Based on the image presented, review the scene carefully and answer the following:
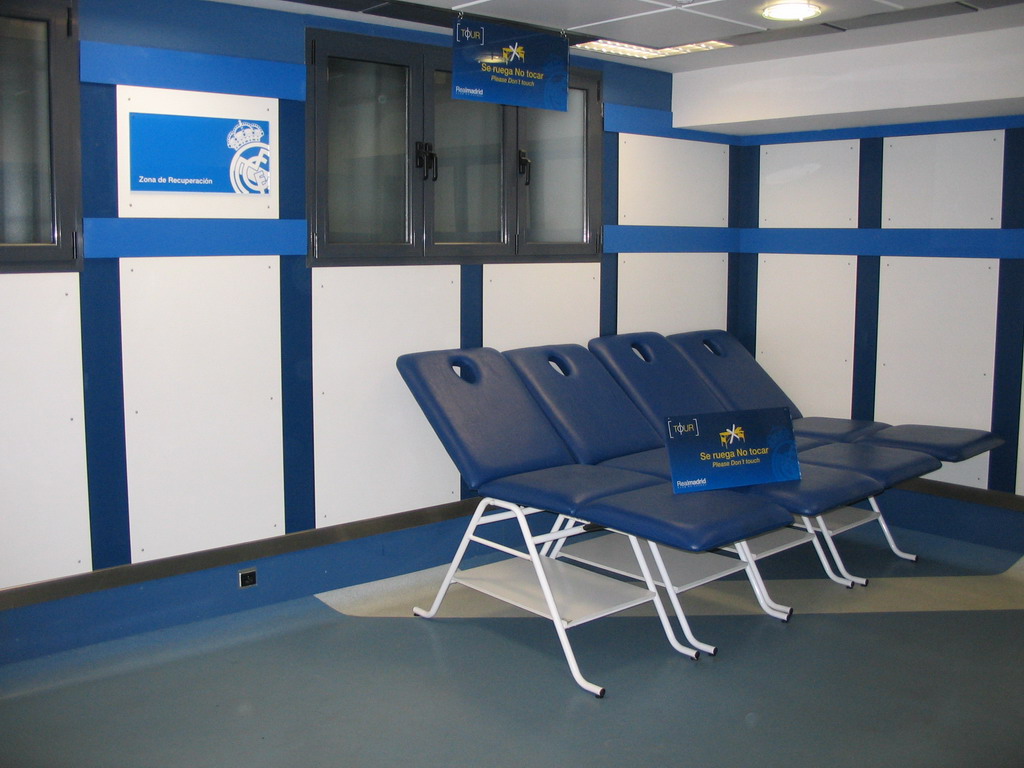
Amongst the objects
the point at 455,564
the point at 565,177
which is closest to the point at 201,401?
the point at 455,564

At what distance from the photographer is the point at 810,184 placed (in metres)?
6.23

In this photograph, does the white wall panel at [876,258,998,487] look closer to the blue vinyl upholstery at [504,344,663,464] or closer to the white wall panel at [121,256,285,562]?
the blue vinyl upholstery at [504,344,663,464]

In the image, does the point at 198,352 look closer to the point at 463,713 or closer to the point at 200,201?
the point at 200,201

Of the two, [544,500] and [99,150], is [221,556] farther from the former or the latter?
[99,150]

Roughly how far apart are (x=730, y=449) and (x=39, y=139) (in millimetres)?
2988

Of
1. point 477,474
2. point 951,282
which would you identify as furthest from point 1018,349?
Result: point 477,474

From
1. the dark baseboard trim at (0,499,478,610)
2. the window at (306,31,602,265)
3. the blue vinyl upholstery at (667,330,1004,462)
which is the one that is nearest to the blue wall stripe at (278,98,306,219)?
the window at (306,31,602,265)

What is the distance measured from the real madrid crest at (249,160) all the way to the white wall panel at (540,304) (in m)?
1.27

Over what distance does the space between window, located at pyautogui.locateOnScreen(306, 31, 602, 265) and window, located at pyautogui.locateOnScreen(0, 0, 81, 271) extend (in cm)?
102

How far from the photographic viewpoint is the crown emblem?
4330 mm

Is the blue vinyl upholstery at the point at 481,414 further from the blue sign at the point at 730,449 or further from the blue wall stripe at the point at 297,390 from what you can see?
the blue sign at the point at 730,449

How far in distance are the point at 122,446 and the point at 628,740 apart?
7.55 ft

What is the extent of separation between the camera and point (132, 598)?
166 inches

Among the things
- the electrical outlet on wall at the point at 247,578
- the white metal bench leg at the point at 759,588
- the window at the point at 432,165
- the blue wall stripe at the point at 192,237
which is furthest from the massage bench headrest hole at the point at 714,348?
the electrical outlet on wall at the point at 247,578
